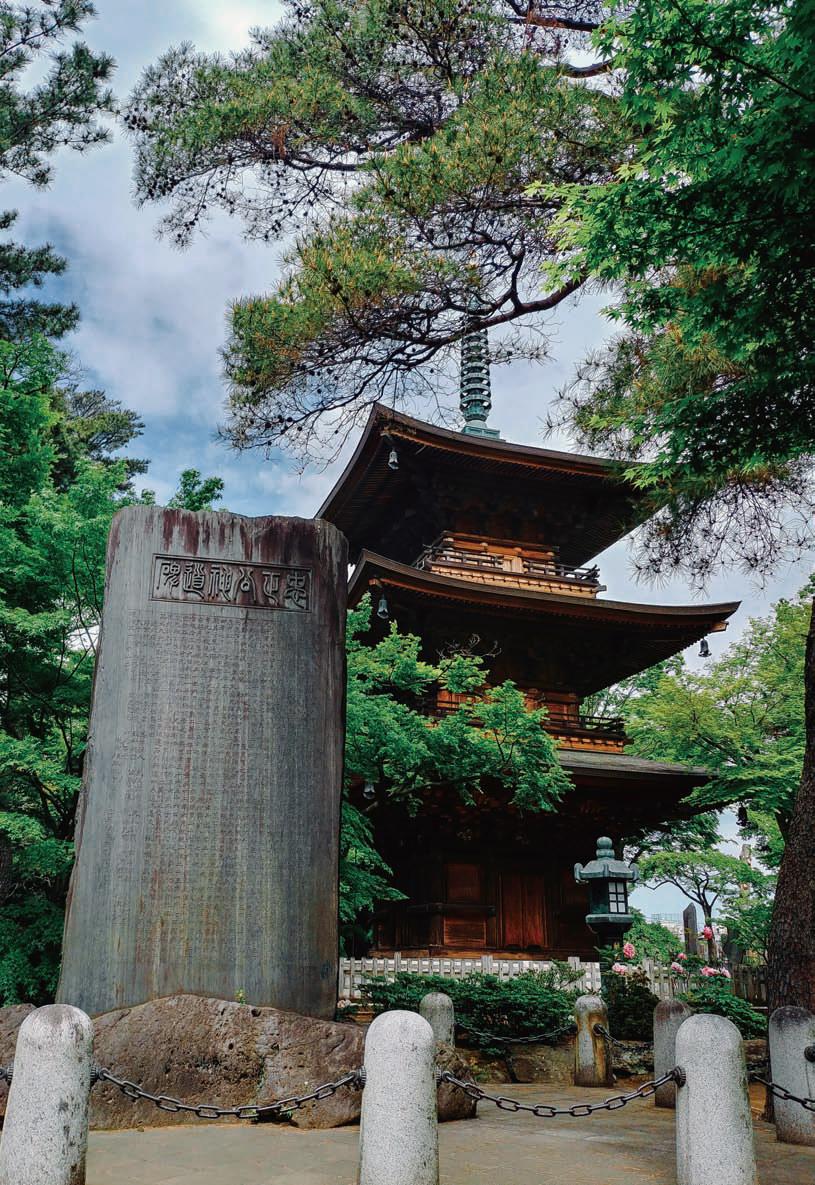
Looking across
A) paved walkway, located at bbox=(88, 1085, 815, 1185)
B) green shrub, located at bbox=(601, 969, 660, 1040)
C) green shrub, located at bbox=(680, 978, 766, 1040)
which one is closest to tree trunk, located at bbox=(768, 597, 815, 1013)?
paved walkway, located at bbox=(88, 1085, 815, 1185)

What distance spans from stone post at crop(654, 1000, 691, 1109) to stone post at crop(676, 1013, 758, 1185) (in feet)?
9.46

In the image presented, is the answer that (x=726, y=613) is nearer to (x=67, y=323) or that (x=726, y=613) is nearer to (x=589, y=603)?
(x=589, y=603)

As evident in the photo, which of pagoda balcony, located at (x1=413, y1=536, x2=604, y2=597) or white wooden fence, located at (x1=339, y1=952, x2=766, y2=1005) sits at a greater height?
pagoda balcony, located at (x1=413, y1=536, x2=604, y2=597)

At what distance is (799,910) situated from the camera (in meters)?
6.11

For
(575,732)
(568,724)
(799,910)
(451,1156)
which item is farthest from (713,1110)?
(568,724)

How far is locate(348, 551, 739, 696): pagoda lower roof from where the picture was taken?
1595 cm

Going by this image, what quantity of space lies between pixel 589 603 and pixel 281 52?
10.4m

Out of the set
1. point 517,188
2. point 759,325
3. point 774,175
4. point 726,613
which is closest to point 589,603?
point 726,613

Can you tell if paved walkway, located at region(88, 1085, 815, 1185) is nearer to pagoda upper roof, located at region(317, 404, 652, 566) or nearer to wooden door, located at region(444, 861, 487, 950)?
wooden door, located at region(444, 861, 487, 950)

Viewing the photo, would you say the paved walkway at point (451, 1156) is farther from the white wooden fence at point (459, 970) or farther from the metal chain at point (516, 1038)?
the white wooden fence at point (459, 970)

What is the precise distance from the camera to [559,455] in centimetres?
1794

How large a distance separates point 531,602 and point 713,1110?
42.8 feet

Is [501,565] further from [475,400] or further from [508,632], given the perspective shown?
[475,400]

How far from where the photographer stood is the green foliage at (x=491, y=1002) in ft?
33.8
